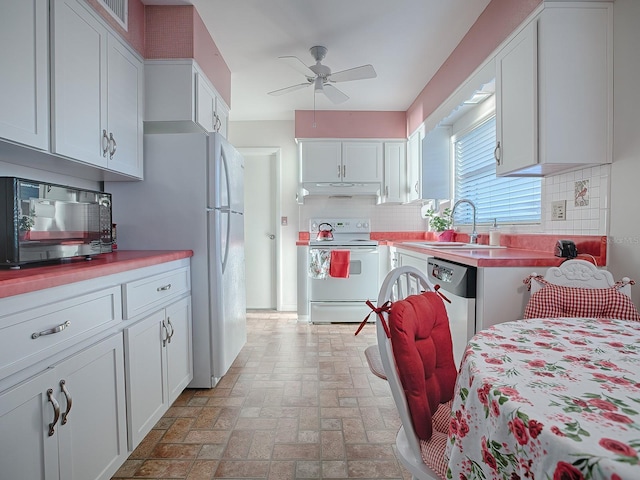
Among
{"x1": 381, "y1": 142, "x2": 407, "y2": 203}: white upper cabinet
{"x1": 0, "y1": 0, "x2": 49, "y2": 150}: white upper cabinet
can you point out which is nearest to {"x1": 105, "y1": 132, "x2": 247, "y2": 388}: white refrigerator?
{"x1": 0, "y1": 0, "x2": 49, "y2": 150}: white upper cabinet

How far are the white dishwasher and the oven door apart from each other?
175 centimetres

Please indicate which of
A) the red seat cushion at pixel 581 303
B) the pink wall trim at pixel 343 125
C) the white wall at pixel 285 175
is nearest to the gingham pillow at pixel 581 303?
the red seat cushion at pixel 581 303

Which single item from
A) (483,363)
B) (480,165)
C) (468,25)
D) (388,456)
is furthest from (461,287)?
(468,25)

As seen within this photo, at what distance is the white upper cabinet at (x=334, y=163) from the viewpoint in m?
4.18

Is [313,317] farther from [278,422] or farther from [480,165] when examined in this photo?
[480,165]

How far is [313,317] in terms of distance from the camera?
3.91 meters

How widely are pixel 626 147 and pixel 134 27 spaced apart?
279 centimetres

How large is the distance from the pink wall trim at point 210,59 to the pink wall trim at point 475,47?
1933 mm

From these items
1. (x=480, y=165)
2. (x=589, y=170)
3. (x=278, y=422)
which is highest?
(x=480, y=165)

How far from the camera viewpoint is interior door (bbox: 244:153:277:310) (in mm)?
4523

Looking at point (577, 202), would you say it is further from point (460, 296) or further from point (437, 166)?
point (437, 166)

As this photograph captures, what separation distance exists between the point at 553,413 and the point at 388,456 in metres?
1.30

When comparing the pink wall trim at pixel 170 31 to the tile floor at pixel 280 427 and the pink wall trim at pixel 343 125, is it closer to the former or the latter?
the pink wall trim at pixel 343 125

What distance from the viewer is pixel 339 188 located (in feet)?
13.7
